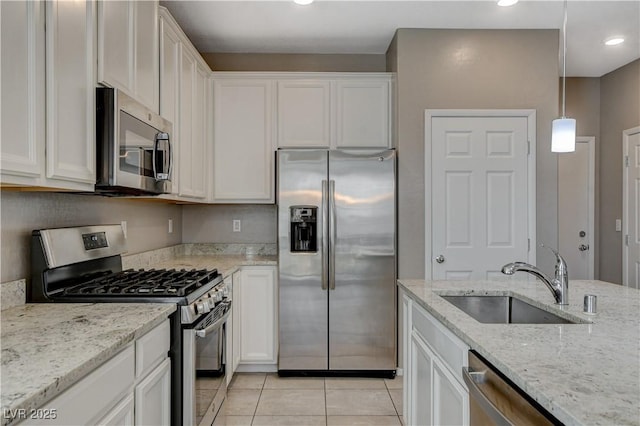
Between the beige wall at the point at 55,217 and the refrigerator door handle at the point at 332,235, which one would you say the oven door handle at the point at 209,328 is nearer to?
the beige wall at the point at 55,217

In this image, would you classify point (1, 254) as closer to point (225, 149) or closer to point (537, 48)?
point (225, 149)

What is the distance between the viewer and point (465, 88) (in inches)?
134

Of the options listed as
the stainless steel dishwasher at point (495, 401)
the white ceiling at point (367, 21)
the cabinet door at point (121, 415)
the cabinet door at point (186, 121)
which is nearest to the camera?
the stainless steel dishwasher at point (495, 401)

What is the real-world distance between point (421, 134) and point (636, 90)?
231 centimetres

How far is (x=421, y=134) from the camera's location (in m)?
3.39

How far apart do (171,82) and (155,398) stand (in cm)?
189

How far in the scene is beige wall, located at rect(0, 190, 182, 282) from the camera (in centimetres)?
169

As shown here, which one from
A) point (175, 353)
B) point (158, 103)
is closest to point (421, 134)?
point (158, 103)

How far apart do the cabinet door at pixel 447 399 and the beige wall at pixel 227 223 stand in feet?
8.20

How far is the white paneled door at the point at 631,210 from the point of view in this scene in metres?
3.99

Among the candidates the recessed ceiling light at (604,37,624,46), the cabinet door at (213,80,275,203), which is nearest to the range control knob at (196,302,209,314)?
the cabinet door at (213,80,275,203)

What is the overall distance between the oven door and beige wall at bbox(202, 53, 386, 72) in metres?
2.43

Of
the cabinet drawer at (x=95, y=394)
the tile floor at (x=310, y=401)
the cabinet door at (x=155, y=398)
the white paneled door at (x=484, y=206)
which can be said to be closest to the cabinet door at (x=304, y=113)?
the white paneled door at (x=484, y=206)

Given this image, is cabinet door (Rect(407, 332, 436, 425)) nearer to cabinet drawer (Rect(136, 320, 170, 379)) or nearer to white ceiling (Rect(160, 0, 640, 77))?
cabinet drawer (Rect(136, 320, 170, 379))
